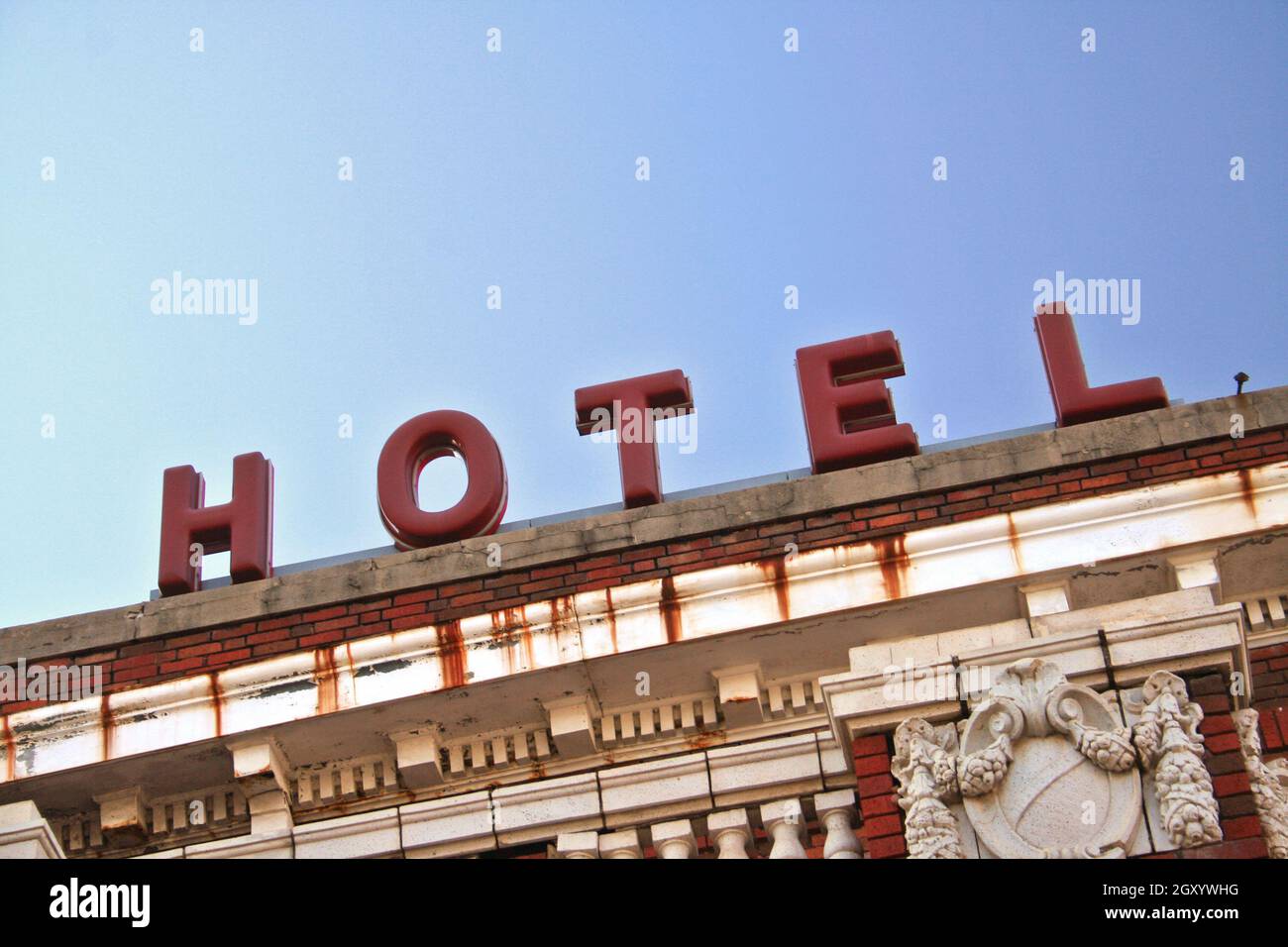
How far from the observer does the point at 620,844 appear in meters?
11.8

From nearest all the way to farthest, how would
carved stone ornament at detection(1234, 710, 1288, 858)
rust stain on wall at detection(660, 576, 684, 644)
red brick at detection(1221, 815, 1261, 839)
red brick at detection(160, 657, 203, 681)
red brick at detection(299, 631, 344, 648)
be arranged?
red brick at detection(1221, 815, 1261, 839) < carved stone ornament at detection(1234, 710, 1288, 858) < rust stain on wall at detection(660, 576, 684, 644) < red brick at detection(299, 631, 344, 648) < red brick at detection(160, 657, 203, 681)

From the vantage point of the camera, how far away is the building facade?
39.0 ft

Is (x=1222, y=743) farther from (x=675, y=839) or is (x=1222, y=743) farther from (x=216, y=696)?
(x=216, y=696)

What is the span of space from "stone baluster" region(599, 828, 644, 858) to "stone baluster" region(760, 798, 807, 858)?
2.53 feet

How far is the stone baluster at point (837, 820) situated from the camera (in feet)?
36.8

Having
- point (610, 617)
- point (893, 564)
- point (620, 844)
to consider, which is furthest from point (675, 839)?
point (893, 564)

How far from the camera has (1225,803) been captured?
10289 mm

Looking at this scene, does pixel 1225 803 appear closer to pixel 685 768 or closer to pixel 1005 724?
pixel 1005 724

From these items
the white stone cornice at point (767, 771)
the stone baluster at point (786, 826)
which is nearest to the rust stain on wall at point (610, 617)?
the white stone cornice at point (767, 771)

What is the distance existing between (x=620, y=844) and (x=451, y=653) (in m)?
1.73

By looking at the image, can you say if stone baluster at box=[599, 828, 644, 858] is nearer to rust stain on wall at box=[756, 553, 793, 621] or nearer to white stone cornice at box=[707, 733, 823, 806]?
white stone cornice at box=[707, 733, 823, 806]

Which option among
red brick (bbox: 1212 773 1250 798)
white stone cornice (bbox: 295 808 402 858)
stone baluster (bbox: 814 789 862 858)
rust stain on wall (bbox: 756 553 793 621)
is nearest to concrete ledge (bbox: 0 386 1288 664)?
rust stain on wall (bbox: 756 553 793 621)

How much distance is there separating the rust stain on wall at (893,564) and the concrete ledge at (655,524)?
55 cm
